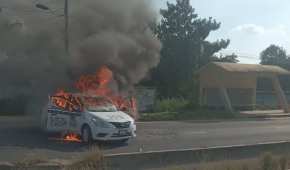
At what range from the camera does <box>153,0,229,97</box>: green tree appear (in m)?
51.8

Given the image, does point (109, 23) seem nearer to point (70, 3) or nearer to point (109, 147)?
point (70, 3)

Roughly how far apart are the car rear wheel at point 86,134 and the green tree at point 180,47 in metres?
32.3

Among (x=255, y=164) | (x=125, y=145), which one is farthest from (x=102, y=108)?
(x=255, y=164)

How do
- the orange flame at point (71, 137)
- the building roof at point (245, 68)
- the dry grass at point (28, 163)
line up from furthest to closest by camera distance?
the building roof at point (245, 68) < the orange flame at point (71, 137) < the dry grass at point (28, 163)

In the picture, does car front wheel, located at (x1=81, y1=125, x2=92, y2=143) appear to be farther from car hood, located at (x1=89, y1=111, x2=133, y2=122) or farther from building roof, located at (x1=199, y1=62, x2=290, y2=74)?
building roof, located at (x1=199, y1=62, x2=290, y2=74)

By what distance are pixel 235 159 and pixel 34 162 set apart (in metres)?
4.54

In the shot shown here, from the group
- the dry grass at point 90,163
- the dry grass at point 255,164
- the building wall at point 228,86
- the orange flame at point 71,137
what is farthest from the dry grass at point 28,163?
the building wall at point 228,86

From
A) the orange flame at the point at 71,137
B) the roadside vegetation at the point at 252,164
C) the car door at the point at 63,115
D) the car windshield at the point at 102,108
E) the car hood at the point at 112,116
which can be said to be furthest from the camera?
the orange flame at the point at 71,137

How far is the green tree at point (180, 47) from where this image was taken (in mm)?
51781

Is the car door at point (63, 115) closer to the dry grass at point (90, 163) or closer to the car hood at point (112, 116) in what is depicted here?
the car hood at point (112, 116)

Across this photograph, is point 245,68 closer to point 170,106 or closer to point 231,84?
point 231,84

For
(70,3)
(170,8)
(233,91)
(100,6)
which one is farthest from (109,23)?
(170,8)

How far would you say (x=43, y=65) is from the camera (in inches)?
1281

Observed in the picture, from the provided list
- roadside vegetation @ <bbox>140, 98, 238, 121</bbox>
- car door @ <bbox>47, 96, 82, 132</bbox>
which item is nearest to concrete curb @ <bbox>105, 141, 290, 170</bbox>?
car door @ <bbox>47, 96, 82, 132</bbox>
